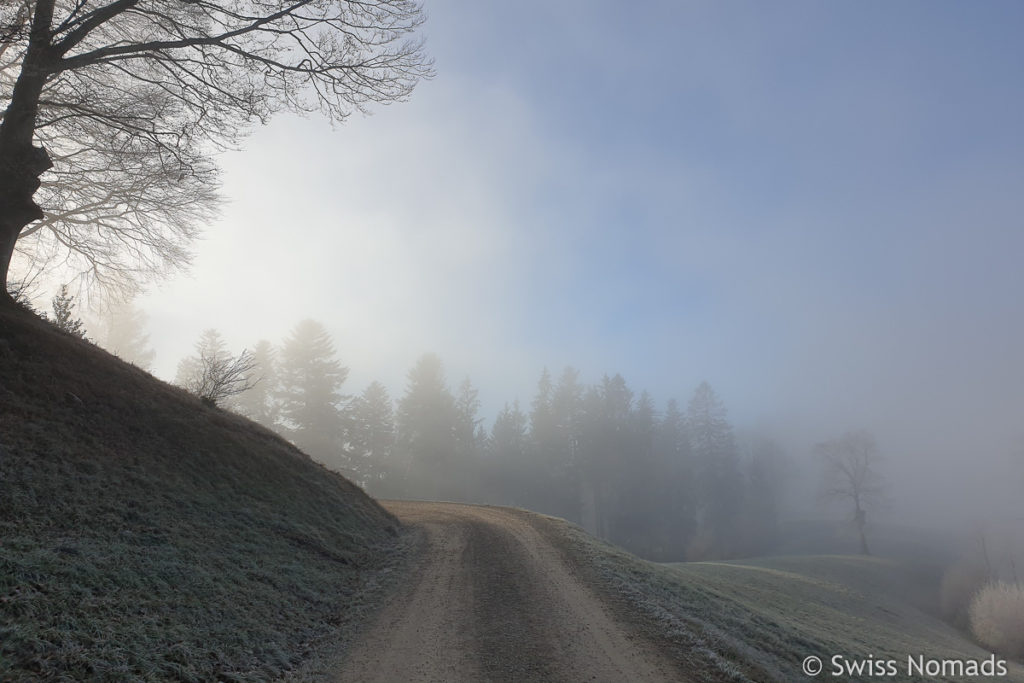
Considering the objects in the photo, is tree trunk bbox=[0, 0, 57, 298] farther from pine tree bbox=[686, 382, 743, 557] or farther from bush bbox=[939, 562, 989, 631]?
pine tree bbox=[686, 382, 743, 557]

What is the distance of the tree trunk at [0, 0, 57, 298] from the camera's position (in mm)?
10320

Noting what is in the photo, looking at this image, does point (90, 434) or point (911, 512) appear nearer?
point (90, 434)

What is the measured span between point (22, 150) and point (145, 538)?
30.7ft

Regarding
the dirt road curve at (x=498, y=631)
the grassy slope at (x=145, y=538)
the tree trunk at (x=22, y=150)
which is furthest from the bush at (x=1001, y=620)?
the tree trunk at (x=22, y=150)

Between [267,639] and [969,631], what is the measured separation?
36445 mm

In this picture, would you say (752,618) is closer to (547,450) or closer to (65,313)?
(65,313)

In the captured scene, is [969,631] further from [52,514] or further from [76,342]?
[76,342]

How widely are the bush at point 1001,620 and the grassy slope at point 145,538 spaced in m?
27.7

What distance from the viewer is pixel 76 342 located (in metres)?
12.6

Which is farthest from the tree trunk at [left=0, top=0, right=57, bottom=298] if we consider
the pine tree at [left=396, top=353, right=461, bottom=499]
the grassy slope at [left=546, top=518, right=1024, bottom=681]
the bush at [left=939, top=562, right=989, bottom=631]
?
the bush at [left=939, top=562, right=989, bottom=631]

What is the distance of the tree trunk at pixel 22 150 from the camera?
33.9ft

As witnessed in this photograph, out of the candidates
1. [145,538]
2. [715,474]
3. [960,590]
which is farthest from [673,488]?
[145,538]

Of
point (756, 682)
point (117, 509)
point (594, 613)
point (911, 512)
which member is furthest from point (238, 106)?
point (911, 512)

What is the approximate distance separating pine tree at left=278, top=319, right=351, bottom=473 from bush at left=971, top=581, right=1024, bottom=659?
42.1 meters
